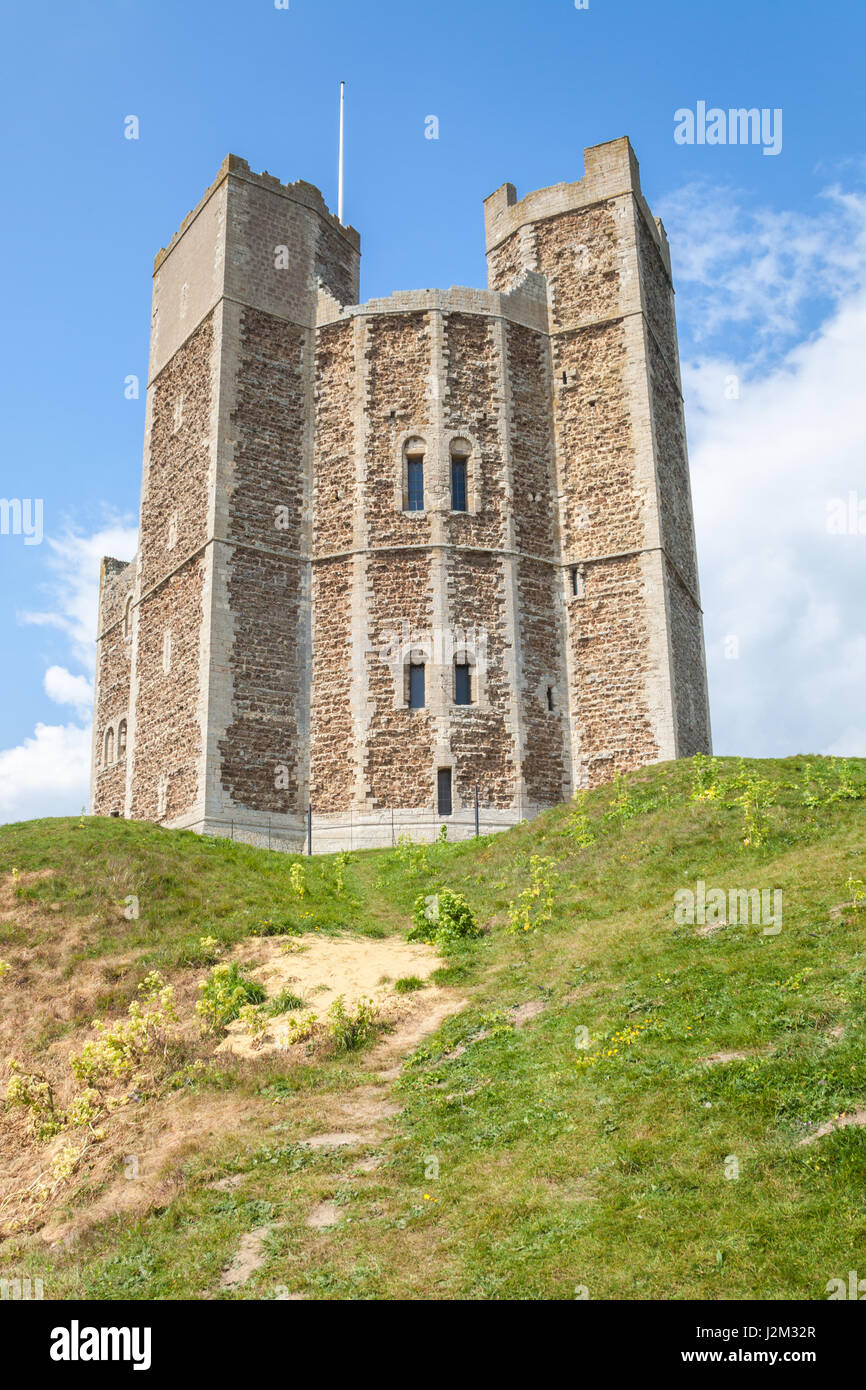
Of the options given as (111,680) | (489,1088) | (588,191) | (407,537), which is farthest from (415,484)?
(489,1088)

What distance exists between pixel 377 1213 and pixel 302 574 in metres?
22.1

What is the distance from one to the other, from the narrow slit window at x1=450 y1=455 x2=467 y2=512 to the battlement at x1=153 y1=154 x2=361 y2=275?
919cm

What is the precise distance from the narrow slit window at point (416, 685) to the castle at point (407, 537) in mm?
65

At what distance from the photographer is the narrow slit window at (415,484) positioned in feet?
96.5

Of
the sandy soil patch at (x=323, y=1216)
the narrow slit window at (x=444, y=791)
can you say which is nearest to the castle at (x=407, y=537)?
the narrow slit window at (x=444, y=791)

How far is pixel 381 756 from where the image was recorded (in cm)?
2745

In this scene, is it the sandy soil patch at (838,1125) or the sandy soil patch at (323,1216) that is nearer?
the sandy soil patch at (838,1125)

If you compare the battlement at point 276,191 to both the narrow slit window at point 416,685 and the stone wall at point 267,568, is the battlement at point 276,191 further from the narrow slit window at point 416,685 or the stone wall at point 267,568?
the narrow slit window at point 416,685

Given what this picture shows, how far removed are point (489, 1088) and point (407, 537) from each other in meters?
20.1

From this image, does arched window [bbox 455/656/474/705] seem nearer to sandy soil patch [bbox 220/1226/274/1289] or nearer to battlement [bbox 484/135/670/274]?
battlement [bbox 484/135/670/274]

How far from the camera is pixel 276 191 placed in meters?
31.6

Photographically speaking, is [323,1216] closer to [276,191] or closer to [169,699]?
[169,699]
